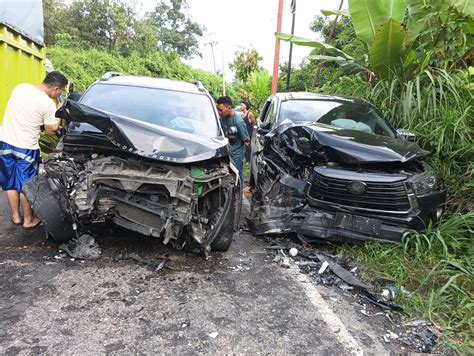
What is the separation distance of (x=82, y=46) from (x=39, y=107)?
62.5 feet

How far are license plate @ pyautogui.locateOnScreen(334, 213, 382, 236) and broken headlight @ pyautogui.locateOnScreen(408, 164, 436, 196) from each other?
0.51 m

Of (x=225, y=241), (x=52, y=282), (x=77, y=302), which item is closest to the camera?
(x=77, y=302)

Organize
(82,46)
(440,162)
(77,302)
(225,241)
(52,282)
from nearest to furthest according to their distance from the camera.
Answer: (77,302) → (52,282) → (225,241) → (440,162) → (82,46)

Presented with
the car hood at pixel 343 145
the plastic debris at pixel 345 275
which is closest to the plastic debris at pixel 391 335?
the plastic debris at pixel 345 275

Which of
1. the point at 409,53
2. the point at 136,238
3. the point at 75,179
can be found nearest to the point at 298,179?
the point at 136,238

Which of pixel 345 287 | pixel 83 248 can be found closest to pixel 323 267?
pixel 345 287

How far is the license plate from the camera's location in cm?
402

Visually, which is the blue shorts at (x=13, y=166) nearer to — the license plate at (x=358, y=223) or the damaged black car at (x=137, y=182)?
the damaged black car at (x=137, y=182)

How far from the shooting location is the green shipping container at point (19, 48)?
5707 millimetres

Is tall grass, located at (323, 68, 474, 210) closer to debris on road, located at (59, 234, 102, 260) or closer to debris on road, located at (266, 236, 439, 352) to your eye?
debris on road, located at (266, 236, 439, 352)

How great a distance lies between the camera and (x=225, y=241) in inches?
159

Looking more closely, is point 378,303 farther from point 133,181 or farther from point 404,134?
point 404,134

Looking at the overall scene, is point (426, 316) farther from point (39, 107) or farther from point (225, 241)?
point (39, 107)

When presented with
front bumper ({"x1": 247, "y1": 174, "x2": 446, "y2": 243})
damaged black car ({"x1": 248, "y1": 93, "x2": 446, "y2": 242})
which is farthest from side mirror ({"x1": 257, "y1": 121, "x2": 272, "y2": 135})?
front bumper ({"x1": 247, "y1": 174, "x2": 446, "y2": 243})
